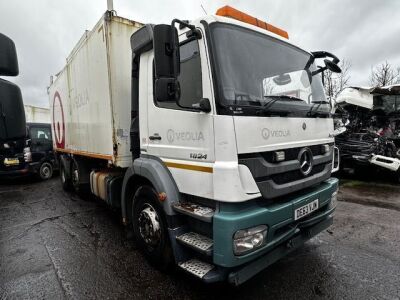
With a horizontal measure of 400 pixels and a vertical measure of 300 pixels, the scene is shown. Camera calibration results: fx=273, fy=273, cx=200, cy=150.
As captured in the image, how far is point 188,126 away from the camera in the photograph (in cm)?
258

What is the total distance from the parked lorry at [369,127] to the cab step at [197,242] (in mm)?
5848

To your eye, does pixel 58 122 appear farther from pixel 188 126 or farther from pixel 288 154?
pixel 288 154

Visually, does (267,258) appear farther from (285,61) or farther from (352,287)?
(285,61)

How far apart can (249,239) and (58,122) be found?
21.0 ft

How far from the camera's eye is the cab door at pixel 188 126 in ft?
7.79

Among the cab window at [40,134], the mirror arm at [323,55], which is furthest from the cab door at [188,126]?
the cab window at [40,134]

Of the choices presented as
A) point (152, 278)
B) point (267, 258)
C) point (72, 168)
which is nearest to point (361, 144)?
point (267, 258)

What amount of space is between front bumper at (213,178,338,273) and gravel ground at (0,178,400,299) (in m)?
0.54

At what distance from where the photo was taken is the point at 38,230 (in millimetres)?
4602

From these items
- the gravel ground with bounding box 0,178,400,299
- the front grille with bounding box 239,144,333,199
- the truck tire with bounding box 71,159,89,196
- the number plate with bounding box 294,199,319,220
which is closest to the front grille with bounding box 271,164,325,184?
the front grille with bounding box 239,144,333,199

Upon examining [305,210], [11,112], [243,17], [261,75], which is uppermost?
[243,17]

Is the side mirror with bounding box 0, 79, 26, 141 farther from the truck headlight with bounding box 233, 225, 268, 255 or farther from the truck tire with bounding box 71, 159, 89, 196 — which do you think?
the truck tire with bounding box 71, 159, 89, 196

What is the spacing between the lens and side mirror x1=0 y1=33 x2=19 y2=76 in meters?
1.80

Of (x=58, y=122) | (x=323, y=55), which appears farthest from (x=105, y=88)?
(x=58, y=122)
